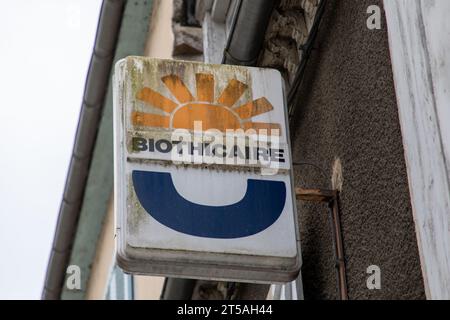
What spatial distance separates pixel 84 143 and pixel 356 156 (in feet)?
17.3

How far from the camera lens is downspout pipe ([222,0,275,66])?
6473 mm

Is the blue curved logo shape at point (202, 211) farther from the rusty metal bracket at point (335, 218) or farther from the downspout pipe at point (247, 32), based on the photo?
the downspout pipe at point (247, 32)

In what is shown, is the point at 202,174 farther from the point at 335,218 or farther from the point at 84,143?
the point at 84,143

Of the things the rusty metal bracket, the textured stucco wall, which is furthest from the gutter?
the rusty metal bracket

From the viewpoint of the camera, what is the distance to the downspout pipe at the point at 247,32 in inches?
255

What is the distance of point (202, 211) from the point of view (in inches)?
→ 205

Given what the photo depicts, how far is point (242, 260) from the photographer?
5.10 metres

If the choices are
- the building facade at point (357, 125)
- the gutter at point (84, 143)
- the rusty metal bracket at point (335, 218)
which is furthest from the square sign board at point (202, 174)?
the gutter at point (84, 143)

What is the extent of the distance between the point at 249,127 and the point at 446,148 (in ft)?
5.35

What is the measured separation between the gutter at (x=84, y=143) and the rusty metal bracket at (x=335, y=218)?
4.01 m

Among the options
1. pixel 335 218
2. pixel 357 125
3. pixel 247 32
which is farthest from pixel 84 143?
pixel 357 125

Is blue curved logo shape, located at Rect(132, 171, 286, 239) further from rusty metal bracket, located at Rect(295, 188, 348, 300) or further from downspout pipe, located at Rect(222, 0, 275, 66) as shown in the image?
downspout pipe, located at Rect(222, 0, 275, 66)
